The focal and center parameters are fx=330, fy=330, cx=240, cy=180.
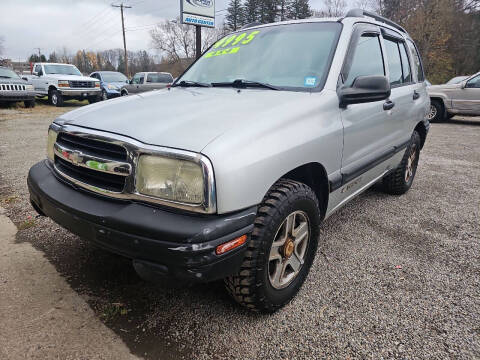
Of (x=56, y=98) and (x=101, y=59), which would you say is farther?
(x=101, y=59)

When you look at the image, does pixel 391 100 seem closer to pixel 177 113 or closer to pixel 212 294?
pixel 177 113

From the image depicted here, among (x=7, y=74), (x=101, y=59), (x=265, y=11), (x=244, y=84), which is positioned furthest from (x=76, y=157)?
(x=101, y=59)

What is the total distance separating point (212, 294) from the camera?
2.12 metres

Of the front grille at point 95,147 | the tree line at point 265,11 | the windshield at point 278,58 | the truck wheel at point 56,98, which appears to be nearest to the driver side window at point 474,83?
the windshield at point 278,58

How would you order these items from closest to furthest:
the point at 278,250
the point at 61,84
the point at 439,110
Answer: the point at 278,250
the point at 439,110
the point at 61,84

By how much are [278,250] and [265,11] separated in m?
43.0

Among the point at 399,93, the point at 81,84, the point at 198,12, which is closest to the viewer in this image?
the point at 399,93

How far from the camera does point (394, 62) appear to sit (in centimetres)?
325

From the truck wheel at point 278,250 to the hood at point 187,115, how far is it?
427 mm

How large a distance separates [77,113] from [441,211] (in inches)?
141

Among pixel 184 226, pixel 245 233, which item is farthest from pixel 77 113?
pixel 245 233

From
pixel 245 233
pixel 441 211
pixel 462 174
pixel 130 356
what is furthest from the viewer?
pixel 462 174

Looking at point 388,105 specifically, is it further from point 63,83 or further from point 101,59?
point 101,59

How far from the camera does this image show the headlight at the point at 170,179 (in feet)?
4.77
